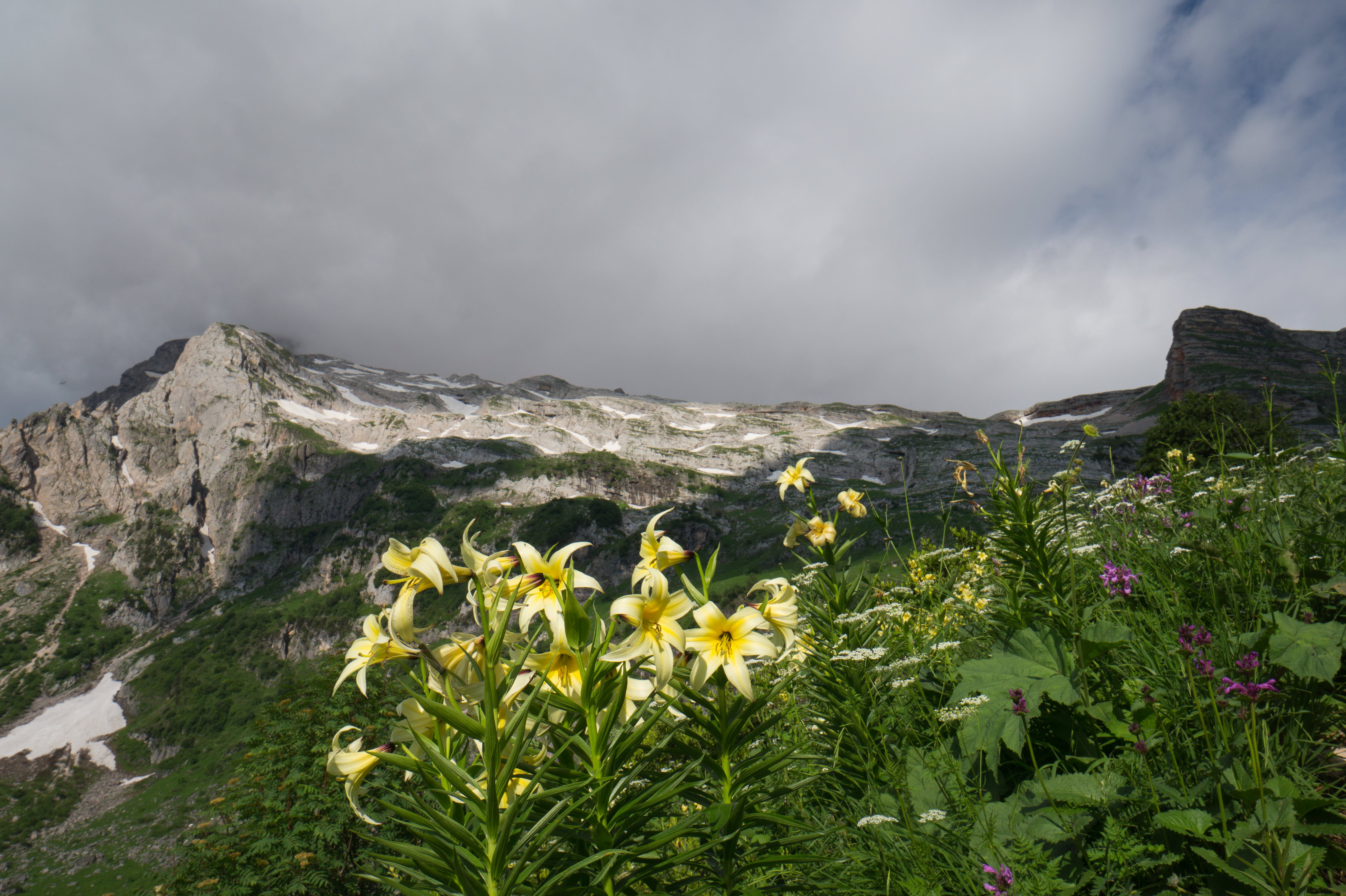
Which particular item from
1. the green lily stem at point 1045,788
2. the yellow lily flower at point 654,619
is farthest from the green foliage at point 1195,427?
the yellow lily flower at point 654,619

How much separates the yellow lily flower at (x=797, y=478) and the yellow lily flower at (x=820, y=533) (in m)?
0.29

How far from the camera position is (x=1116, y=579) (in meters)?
3.13

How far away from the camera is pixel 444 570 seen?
196 centimetres

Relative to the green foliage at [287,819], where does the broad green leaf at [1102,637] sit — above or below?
above

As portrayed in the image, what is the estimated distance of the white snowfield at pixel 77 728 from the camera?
124 m

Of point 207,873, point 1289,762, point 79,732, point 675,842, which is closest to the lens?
point 1289,762

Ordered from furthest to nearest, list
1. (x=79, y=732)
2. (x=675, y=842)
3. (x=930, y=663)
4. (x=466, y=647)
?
1. (x=79, y=732)
2. (x=930, y=663)
3. (x=675, y=842)
4. (x=466, y=647)

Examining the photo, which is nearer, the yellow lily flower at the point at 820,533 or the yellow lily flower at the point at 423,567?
the yellow lily flower at the point at 423,567

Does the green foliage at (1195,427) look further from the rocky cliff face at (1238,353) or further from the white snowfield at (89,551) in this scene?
the white snowfield at (89,551)

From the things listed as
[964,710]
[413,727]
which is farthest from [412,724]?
[964,710]

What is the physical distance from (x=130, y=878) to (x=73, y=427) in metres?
193

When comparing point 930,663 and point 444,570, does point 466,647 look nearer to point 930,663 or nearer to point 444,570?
point 444,570

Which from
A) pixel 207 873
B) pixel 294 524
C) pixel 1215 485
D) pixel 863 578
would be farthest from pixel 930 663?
pixel 294 524

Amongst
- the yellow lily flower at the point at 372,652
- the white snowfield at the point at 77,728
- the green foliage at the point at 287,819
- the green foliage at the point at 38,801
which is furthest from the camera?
the white snowfield at the point at 77,728
